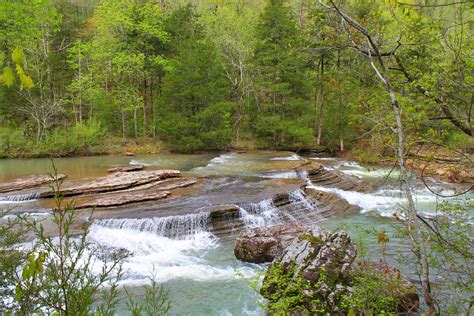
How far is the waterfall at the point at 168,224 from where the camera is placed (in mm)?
9633

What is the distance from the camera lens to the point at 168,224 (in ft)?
32.4

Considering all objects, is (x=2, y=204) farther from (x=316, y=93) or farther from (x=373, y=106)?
(x=316, y=93)

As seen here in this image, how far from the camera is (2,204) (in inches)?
446

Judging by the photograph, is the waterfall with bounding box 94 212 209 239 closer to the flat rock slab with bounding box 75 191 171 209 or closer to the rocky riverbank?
the flat rock slab with bounding box 75 191 171 209

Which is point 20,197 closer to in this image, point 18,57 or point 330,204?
point 330,204

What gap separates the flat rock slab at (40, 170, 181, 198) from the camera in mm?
11922

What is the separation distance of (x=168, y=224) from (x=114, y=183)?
3.97m

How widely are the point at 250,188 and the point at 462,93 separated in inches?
368

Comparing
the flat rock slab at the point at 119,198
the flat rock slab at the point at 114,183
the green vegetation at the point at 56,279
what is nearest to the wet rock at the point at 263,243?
the flat rock slab at the point at 119,198

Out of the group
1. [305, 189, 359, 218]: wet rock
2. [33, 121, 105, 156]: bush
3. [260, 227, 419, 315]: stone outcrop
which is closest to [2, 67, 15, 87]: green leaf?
[260, 227, 419, 315]: stone outcrop

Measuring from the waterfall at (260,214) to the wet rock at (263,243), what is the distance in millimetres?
1896

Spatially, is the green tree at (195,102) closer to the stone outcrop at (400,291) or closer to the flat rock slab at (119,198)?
the flat rock slab at (119,198)

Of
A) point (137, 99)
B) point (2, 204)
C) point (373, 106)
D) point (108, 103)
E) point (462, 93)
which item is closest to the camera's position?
point (462, 93)

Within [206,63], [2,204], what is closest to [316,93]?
[206,63]
